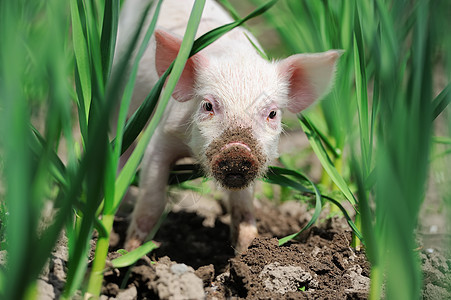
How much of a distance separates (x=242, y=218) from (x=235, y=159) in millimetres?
997

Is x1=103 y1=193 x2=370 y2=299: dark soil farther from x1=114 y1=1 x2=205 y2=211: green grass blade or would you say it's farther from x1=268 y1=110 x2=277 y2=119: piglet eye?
x1=268 y1=110 x2=277 y2=119: piglet eye

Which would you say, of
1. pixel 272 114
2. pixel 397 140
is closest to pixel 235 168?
pixel 272 114

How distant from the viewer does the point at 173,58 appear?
105 inches

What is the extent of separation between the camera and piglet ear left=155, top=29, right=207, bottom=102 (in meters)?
2.60

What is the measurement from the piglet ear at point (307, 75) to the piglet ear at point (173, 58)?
0.43 meters

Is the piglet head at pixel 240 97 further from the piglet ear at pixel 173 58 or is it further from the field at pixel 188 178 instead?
the field at pixel 188 178

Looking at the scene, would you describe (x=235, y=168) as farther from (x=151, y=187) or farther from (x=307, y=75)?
(x=151, y=187)

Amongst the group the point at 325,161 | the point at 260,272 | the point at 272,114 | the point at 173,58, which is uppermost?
the point at 173,58

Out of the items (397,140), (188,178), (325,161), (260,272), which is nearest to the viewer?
(397,140)

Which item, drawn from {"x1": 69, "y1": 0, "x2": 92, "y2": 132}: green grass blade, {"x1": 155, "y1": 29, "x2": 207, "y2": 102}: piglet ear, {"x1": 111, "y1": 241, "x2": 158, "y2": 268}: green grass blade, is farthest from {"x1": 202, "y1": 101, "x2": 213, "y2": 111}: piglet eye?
{"x1": 111, "y1": 241, "x2": 158, "y2": 268}: green grass blade

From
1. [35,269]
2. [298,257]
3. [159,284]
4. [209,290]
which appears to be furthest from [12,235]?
[298,257]

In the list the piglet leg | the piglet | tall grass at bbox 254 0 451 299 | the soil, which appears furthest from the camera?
the piglet leg

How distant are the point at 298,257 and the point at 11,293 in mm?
1402

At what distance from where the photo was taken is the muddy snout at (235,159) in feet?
7.44
